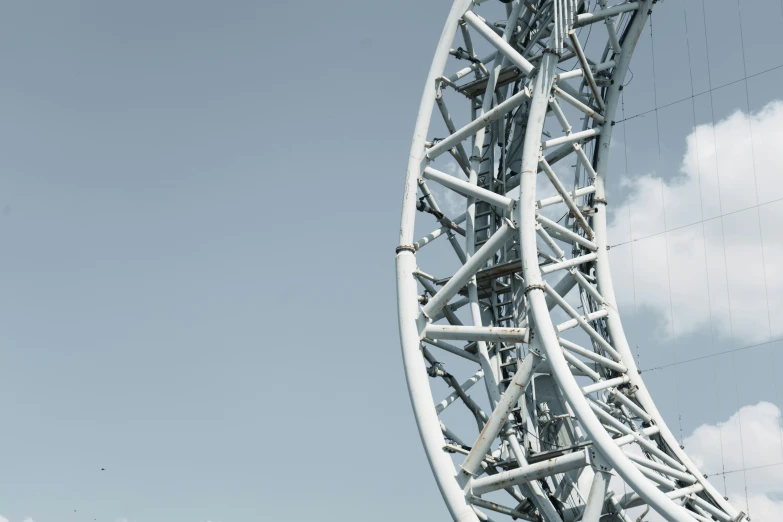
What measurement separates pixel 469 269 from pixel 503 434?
394 centimetres

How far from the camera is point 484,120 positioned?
1074 inches

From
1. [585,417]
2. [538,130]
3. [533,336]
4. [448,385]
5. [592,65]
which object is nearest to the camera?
[585,417]

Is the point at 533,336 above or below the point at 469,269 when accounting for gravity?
below

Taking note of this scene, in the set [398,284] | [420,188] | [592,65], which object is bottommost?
[398,284]

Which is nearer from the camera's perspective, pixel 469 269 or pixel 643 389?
pixel 469 269

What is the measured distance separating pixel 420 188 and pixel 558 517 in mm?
8922

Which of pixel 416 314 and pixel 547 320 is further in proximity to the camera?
pixel 416 314

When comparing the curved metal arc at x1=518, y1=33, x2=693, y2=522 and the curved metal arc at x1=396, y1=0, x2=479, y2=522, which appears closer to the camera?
the curved metal arc at x1=518, y1=33, x2=693, y2=522

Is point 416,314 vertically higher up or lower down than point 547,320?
higher up

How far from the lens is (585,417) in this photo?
22.2m

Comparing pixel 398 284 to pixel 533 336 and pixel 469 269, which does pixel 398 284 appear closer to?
pixel 469 269

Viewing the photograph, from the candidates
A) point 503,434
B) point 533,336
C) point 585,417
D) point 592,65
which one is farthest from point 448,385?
point 592,65

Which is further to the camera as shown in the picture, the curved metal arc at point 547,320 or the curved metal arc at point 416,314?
the curved metal arc at point 416,314

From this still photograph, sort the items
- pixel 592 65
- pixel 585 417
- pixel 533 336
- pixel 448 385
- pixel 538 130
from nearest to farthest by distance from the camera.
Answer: pixel 585 417 → pixel 533 336 → pixel 538 130 → pixel 448 385 → pixel 592 65
